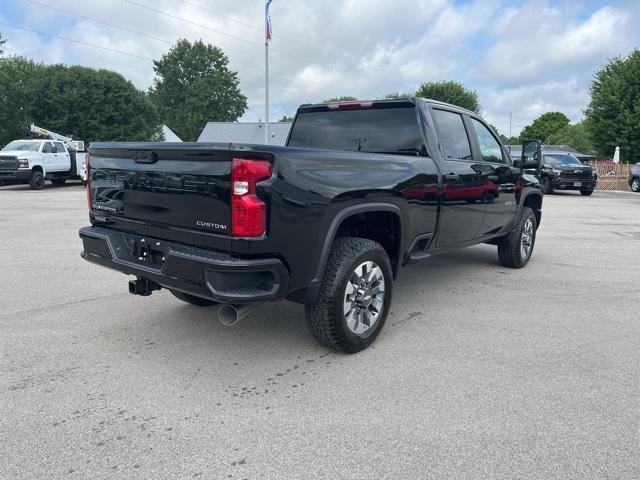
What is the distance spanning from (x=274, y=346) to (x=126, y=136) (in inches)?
1664

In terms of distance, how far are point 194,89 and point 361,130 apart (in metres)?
76.0

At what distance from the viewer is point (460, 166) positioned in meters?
4.92

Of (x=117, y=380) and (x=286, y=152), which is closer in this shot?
(x=286, y=152)

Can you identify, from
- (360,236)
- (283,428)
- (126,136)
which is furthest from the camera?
(126,136)

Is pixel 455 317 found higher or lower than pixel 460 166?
lower

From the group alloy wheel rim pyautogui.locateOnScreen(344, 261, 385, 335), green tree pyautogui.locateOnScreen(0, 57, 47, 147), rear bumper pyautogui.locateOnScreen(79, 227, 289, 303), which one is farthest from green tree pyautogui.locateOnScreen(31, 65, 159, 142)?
alloy wheel rim pyautogui.locateOnScreen(344, 261, 385, 335)

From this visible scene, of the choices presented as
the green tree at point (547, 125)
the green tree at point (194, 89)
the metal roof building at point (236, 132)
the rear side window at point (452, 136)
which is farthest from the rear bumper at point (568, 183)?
the green tree at point (547, 125)

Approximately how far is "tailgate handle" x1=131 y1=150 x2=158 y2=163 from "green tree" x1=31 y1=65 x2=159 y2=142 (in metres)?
41.2

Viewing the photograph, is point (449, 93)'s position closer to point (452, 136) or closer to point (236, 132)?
point (236, 132)

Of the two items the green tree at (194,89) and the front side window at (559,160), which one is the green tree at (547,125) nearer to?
the green tree at (194,89)

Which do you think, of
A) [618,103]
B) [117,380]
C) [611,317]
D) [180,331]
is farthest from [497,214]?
[618,103]

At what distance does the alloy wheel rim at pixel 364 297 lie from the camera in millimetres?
3656

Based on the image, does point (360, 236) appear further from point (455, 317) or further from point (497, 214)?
point (497, 214)

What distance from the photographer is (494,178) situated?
5578 millimetres
